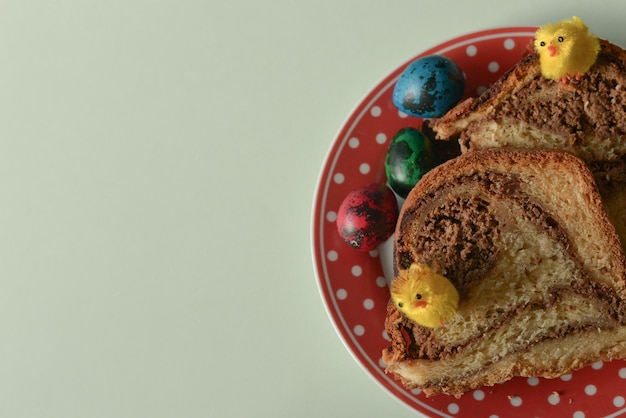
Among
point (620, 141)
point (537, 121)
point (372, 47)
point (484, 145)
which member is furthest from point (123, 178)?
point (620, 141)

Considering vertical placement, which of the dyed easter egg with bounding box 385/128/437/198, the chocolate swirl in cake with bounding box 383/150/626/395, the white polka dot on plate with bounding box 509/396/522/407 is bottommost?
the white polka dot on plate with bounding box 509/396/522/407

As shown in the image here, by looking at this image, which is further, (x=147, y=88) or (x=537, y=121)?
(x=147, y=88)

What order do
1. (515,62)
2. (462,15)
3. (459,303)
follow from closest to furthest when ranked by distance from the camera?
(459,303) < (515,62) < (462,15)

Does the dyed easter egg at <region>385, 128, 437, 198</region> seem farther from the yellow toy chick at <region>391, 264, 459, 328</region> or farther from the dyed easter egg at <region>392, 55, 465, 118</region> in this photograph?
the yellow toy chick at <region>391, 264, 459, 328</region>

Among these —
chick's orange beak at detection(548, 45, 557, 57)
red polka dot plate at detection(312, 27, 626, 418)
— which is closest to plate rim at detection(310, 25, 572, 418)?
red polka dot plate at detection(312, 27, 626, 418)

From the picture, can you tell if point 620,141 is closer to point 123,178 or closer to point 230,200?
point 230,200

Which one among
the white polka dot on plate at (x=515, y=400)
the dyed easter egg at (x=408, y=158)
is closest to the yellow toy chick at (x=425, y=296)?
the dyed easter egg at (x=408, y=158)
